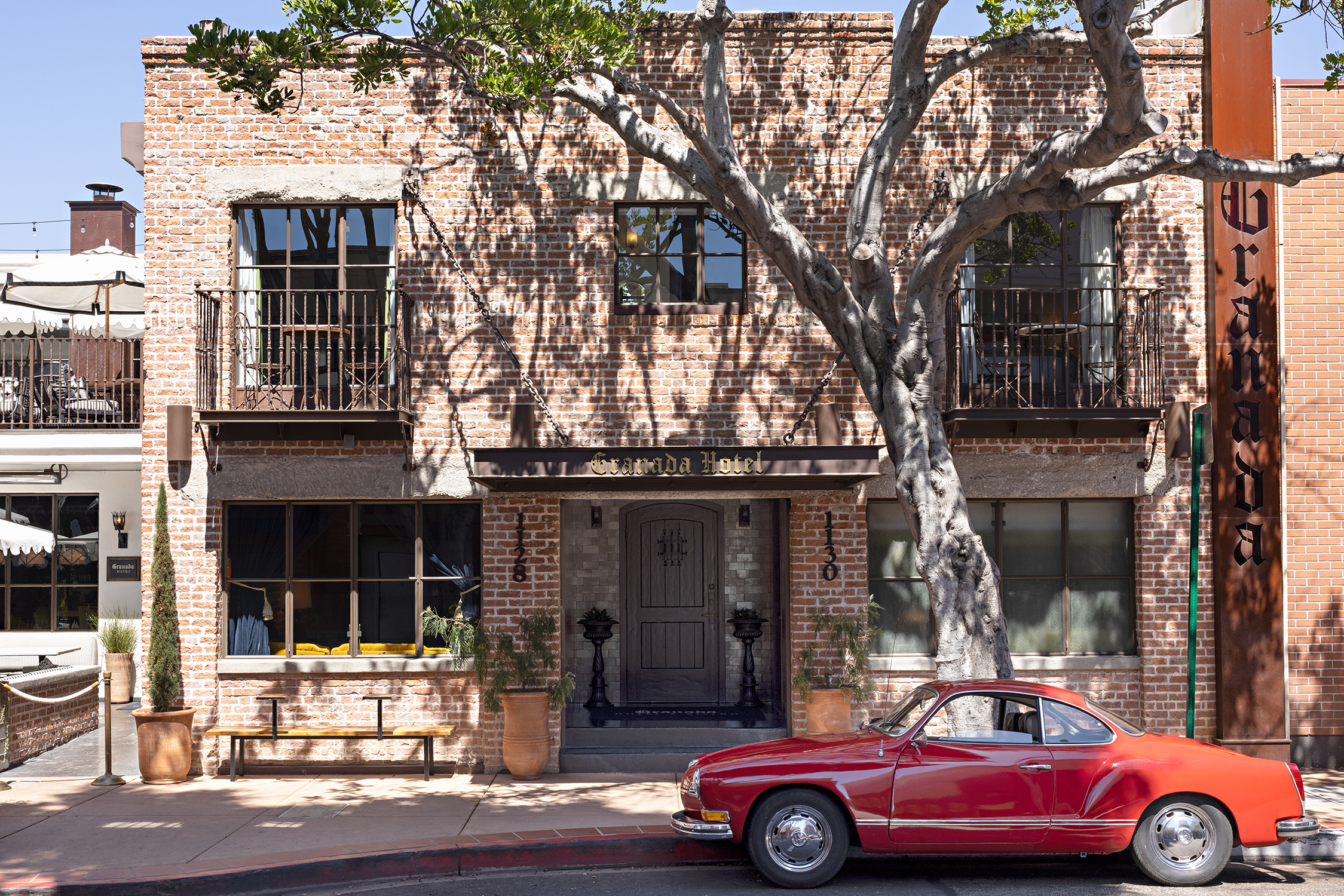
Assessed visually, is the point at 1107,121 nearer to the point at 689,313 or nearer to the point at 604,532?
the point at 689,313

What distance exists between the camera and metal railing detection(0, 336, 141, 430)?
47.0 feet

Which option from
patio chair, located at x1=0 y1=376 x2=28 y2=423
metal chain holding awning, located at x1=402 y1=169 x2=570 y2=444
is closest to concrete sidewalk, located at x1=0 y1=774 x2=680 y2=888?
metal chain holding awning, located at x1=402 y1=169 x2=570 y2=444

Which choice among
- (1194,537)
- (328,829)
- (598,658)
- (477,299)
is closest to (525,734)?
(598,658)

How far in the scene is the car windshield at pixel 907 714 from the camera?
7.57 m

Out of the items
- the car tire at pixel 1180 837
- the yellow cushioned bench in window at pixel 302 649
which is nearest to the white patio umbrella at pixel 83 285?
the yellow cushioned bench in window at pixel 302 649

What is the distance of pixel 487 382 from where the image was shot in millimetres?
11523

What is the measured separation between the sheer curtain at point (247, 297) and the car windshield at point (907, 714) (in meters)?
7.51

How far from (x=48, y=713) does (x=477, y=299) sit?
7084 mm

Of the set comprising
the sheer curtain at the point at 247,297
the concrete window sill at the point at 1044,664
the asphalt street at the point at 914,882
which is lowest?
the asphalt street at the point at 914,882

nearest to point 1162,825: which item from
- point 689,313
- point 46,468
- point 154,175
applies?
point 689,313

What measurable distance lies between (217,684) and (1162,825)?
30.0 ft

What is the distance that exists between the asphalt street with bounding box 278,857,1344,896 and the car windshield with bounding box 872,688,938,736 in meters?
1.06

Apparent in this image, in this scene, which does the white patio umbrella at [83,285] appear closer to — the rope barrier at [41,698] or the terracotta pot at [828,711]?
the rope barrier at [41,698]

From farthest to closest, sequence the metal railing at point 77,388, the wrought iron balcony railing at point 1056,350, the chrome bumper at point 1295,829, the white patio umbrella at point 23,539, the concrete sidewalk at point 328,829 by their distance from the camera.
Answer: the metal railing at point 77,388, the white patio umbrella at point 23,539, the wrought iron balcony railing at point 1056,350, the concrete sidewalk at point 328,829, the chrome bumper at point 1295,829
